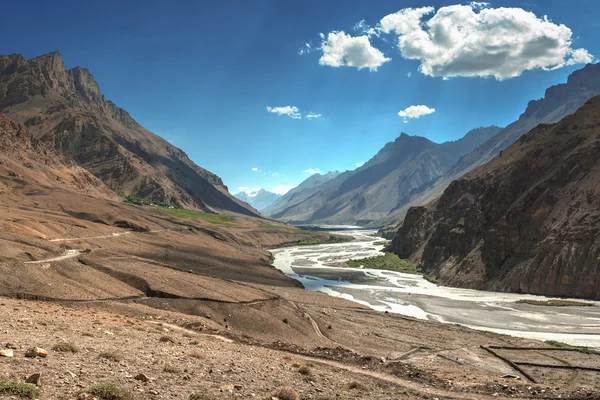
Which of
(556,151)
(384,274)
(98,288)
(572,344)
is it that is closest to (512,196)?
(556,151)

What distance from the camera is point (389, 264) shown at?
11588 centimetres

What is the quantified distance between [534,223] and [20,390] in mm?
85648

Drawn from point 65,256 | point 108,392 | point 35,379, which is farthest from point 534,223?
point 35,379

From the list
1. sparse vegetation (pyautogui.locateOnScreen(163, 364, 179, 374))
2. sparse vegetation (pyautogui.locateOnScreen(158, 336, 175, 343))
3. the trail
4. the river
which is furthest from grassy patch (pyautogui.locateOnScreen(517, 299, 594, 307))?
the trail

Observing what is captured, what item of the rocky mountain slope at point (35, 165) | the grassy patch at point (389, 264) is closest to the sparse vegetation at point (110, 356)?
A: the grassy patch at point (389, 264)

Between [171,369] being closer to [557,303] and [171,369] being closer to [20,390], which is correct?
[20,390]

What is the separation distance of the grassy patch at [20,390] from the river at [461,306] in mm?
47577

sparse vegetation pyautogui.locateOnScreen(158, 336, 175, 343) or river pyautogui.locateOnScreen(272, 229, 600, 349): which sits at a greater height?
sparse vegetation pyautogui.locateOnScreen(158, 336, 175, 343)

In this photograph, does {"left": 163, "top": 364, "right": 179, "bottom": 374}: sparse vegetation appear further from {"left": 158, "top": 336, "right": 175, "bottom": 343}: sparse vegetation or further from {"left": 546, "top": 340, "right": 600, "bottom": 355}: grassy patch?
{"left": 546, "top": 340, "right": 600, "bottom": 355}: grassy patch

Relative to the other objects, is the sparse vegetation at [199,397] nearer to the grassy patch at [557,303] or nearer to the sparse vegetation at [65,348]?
the sparse vegetation at [65,348]

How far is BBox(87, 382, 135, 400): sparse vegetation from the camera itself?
11805 mm

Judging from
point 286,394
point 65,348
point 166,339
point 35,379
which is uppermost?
point 35,379

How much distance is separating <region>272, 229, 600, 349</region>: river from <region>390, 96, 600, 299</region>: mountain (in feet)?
15.8

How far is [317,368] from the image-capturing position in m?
22.0
